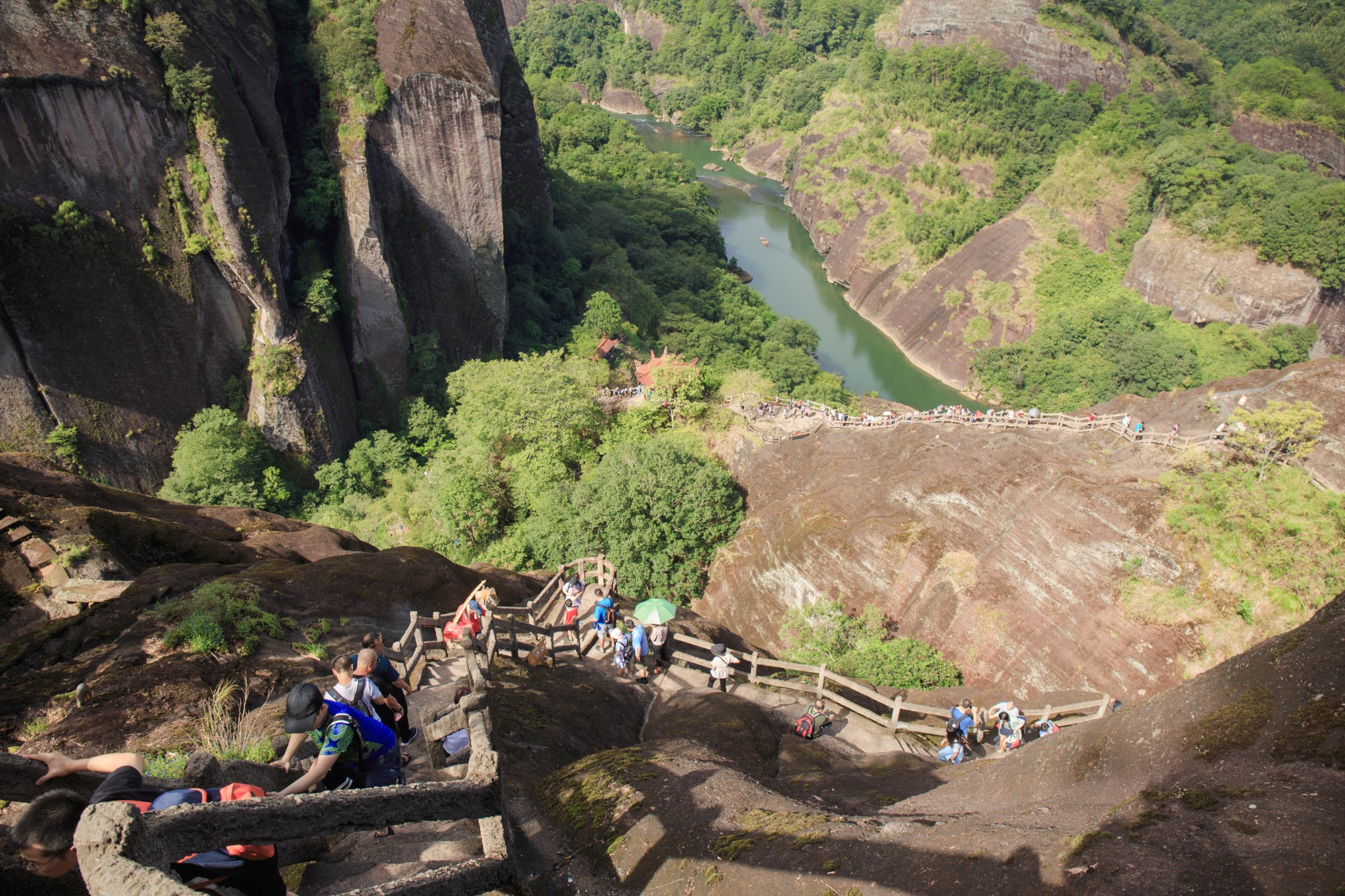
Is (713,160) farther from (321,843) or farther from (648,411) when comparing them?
(321,843)

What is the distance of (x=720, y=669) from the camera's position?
44.1 feet

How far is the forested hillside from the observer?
48625 millimetres

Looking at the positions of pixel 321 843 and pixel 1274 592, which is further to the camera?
pixel 1274 592

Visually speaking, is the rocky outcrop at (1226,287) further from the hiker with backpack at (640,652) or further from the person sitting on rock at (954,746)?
the hiker with backpack at (640,652)

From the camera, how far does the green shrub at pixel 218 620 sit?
998cm

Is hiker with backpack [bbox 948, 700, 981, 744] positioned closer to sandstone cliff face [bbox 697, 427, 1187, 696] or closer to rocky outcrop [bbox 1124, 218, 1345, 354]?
sandstone cliff face [bbox 697, 427, 1187, 696]

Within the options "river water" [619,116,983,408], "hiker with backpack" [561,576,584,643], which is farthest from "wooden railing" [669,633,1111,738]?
"river water" [619,116,983,408]

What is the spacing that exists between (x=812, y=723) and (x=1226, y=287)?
52.4 meters

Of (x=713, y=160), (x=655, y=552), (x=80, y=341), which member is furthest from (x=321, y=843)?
(x=713, y=160)

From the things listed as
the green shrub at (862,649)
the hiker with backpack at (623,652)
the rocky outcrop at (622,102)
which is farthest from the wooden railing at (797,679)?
the rocky outcrop at (622,102)

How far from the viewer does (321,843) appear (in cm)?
634

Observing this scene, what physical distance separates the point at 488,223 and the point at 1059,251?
1758 inches

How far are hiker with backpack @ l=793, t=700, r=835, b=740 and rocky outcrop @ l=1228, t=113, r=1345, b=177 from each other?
74.0 metres

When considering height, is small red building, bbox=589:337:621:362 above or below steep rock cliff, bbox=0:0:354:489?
below
